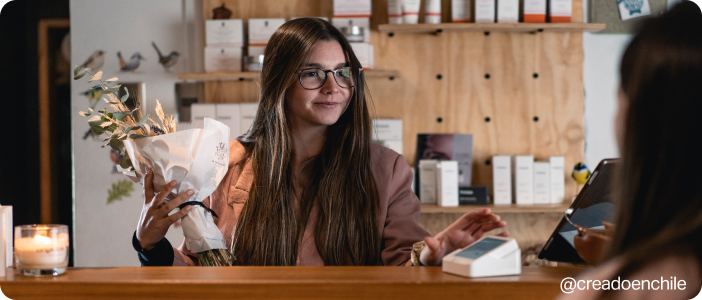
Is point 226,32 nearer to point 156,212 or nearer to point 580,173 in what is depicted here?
point 156,212

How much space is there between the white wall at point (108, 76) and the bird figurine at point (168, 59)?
0.02 meters

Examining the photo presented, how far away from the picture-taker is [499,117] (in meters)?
3.07

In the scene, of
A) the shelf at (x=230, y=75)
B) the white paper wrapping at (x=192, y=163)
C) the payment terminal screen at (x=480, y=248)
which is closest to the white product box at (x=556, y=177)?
the shelf at (x=230, y=75)

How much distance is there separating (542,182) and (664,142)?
2356 mm

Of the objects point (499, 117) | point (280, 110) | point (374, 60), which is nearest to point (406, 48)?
point (374, 60)

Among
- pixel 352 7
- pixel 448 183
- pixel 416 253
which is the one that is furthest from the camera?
pixel 352 7

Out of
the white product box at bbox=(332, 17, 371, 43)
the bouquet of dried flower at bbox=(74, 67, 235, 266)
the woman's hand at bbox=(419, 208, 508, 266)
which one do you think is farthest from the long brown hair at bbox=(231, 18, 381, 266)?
the white product box at bbox=(332, 17, 371, 43)

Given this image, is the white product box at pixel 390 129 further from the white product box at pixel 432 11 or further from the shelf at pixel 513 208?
the white product box at pixel 432 11

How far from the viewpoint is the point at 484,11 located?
2.87 meters

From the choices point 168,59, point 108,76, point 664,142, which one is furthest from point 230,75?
point 664,142

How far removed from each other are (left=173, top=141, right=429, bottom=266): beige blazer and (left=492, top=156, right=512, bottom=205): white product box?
1377 mm

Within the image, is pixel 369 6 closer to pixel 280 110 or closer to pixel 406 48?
pixel 406 48

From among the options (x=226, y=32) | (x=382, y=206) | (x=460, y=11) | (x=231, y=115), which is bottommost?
(x=382, y=206)

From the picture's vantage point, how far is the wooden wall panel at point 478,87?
3055 millimetres
